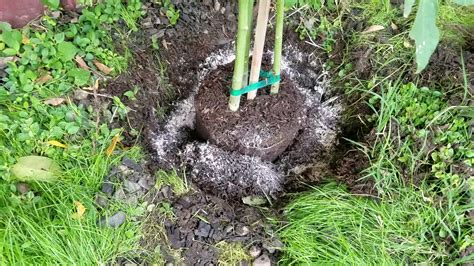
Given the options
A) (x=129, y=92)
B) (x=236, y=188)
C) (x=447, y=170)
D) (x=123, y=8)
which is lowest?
(x=236, y=188)

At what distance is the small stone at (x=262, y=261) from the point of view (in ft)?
5.17

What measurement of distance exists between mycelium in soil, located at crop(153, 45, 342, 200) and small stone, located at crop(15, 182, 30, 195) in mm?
465

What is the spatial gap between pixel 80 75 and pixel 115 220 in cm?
55

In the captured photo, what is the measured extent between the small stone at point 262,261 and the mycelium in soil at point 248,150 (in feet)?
0.96

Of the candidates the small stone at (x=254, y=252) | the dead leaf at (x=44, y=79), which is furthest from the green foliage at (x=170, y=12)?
the small stone at (x=254, y=252)

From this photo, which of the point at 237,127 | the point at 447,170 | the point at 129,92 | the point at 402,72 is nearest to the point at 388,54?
the point at 402,72

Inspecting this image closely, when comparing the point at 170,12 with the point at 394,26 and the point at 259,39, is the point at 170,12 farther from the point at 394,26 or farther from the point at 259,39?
the point at 394,26

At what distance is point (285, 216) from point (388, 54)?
2.71ft

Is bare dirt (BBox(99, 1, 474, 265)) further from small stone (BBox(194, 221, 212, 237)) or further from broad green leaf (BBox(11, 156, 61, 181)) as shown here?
broad green leaf (BBox(11, 156, 61, 181))

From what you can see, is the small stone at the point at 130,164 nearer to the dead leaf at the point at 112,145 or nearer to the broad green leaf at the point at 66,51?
the dead leaf at the point at 112,145

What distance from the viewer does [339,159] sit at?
192 cm

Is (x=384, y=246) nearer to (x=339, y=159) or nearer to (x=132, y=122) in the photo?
(x=339, y=159)

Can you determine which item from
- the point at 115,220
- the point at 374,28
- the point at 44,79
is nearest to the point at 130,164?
the point at 115,220

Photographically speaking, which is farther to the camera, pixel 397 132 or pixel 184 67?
pixel 184 67
